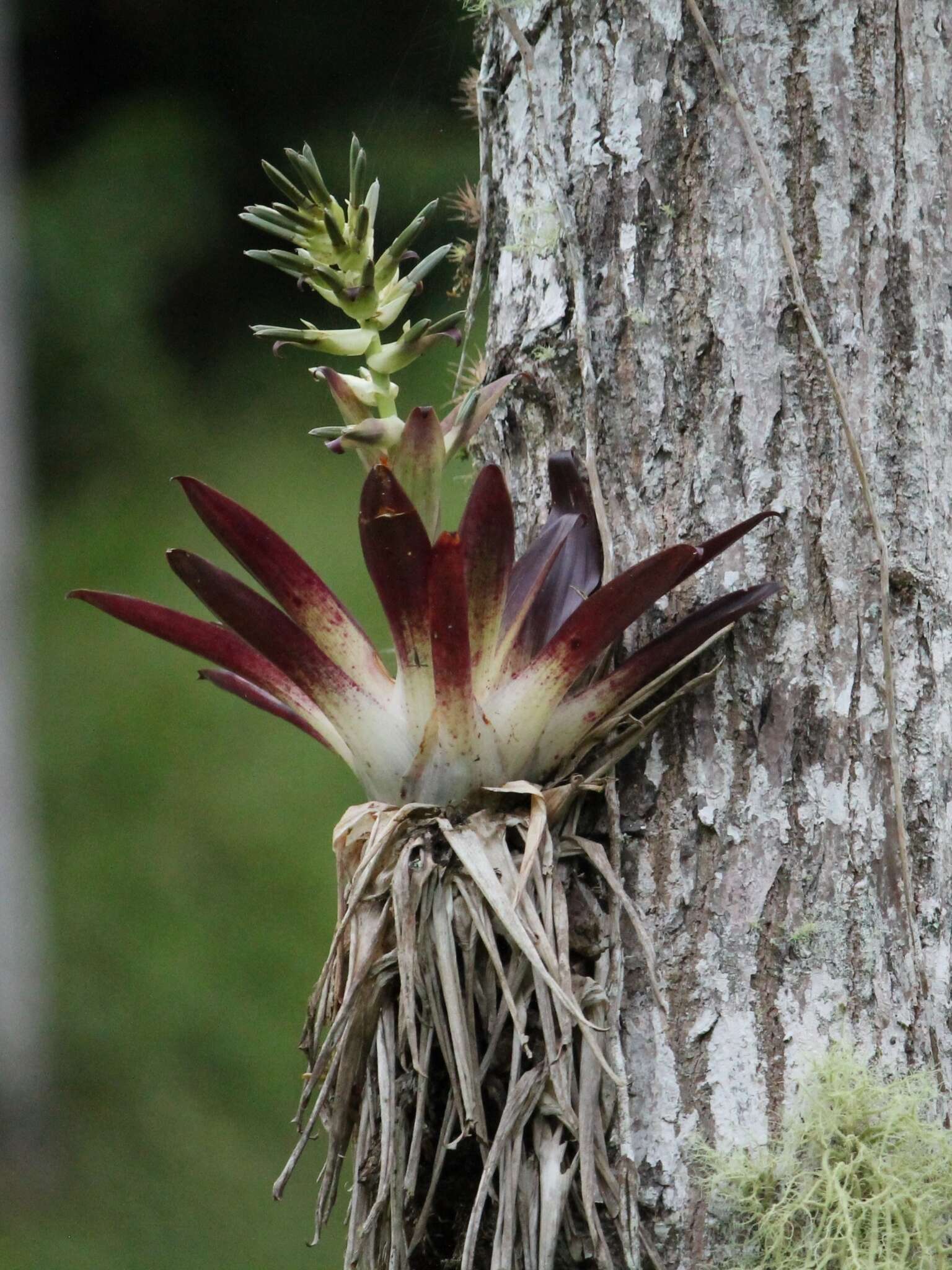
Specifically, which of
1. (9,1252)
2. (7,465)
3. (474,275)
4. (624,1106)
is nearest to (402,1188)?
(624,1106)

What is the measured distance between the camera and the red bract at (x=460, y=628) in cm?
70

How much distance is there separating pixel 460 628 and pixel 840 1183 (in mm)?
382

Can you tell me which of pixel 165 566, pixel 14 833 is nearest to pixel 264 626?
pixel 14 833

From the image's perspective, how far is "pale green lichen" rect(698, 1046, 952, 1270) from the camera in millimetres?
685

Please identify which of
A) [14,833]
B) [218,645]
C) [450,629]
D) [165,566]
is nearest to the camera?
[450,629]

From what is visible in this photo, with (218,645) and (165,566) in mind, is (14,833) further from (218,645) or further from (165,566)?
(218,645)

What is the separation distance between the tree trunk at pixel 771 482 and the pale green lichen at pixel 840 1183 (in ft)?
0.05

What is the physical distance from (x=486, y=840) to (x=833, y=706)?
0.23m

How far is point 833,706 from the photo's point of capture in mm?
751

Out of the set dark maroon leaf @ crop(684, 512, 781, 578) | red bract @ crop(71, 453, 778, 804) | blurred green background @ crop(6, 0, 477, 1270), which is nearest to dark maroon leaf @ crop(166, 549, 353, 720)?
red bract @ crop(71, 453, 778, 804)

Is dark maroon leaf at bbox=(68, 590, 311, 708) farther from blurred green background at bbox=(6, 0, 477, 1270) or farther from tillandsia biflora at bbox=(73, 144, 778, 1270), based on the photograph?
blurred green background at bbox=(6, 0, 477, 1270)

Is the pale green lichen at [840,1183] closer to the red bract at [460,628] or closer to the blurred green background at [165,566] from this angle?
the red bract at [460,628]

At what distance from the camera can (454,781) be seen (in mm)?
745

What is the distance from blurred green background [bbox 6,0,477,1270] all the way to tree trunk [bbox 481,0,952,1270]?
1219mm
